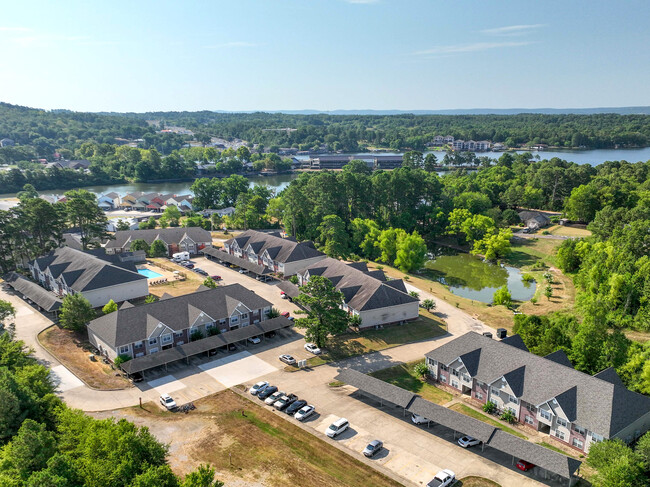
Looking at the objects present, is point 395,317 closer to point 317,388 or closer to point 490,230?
point 317,388

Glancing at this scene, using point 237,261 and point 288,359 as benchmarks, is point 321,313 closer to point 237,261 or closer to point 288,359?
point 288,359

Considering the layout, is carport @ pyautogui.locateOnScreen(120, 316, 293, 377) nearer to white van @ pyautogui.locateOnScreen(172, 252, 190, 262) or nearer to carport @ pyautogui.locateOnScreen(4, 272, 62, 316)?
carport @ pyautogui.locateOnScreen(4, 272, 62, 316)

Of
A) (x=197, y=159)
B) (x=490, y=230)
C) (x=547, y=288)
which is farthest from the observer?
(x=197, y=159)

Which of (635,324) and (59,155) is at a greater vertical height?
(59,155)

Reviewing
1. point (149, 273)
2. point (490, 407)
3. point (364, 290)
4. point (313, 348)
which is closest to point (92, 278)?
point (149, 273)

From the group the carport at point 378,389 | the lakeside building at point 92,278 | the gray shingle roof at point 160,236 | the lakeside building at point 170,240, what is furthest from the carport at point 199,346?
the gray shingle roof at point 160,236

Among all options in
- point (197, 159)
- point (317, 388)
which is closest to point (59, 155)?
point (197, 159)

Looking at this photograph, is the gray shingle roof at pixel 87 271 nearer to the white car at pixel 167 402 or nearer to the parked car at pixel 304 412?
the white car at pixel 167 402
